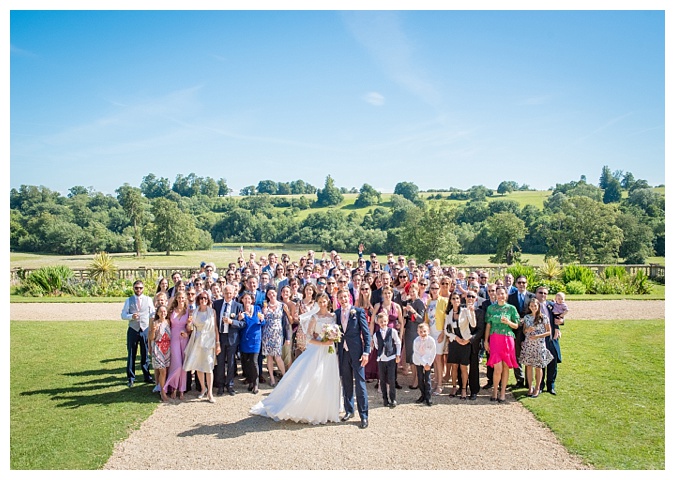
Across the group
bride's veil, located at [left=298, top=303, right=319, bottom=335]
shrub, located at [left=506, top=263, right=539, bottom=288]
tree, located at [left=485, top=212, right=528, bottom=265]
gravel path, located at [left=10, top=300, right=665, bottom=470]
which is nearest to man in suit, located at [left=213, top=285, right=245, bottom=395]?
gravel path, located at [left=10, top=300, right=665, bottom=470]

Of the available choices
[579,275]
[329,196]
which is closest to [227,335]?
[579,275]

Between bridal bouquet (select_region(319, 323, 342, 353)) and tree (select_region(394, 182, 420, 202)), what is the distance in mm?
65970

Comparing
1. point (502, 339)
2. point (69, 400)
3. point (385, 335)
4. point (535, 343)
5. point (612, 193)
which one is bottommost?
point (69, 400)

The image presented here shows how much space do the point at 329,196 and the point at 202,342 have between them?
202 ft

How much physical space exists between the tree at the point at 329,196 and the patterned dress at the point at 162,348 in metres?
60.5

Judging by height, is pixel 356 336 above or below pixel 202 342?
above

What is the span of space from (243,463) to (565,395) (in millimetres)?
5767

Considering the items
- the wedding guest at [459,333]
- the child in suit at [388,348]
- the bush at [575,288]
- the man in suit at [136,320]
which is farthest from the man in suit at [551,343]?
the bush at [575,288]

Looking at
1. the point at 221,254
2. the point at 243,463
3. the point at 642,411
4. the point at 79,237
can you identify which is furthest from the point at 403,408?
the point at 79,237

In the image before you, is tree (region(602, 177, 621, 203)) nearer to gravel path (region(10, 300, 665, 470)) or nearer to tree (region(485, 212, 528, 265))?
tree (region(485, 212, 528, 265))

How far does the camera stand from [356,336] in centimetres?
726

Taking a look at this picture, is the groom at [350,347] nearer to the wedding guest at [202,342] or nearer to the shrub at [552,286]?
the wedding guest at [202,342]

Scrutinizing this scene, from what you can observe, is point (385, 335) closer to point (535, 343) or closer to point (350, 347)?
point (350, 347)

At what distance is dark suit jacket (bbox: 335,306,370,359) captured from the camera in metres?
7.25
